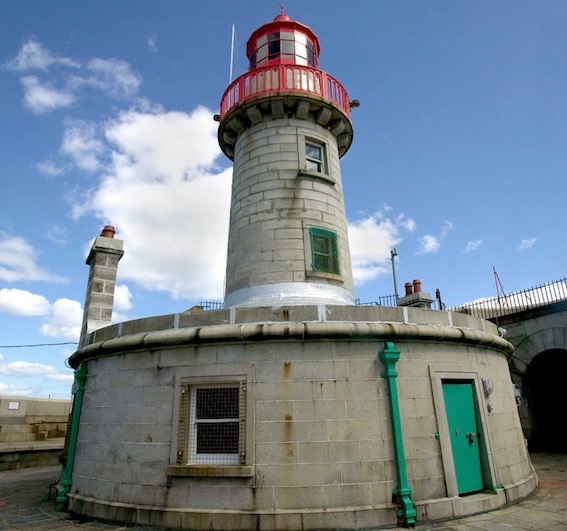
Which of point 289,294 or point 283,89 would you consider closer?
point 289,294

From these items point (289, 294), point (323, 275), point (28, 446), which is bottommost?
point (28, 446)

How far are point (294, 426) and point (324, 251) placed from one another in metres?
4.61

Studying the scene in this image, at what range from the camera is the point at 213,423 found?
6836 millimetres

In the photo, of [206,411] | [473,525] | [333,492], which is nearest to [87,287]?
[206,411]

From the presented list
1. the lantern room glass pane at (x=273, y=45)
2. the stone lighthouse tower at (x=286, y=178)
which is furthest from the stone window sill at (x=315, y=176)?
the lantern room glass pane at (x=273, y=45)

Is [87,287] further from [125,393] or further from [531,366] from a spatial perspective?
[531,366]

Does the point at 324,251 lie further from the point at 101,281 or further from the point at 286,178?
the point at 101,281

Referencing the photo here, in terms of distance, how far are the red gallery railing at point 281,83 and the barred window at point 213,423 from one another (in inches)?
296

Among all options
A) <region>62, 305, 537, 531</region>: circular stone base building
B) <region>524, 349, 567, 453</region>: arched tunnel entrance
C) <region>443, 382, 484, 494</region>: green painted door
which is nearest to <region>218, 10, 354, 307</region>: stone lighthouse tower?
<region>62, 305, 537, 531</region>: circular stone base building

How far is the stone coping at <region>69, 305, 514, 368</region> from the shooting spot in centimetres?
680

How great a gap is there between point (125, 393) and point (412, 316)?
212 inches

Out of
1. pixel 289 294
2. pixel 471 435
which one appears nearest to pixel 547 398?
pixel 471 435

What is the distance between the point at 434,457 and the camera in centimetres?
673

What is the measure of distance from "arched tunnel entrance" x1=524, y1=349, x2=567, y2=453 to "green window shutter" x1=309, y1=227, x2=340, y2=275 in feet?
31.7
